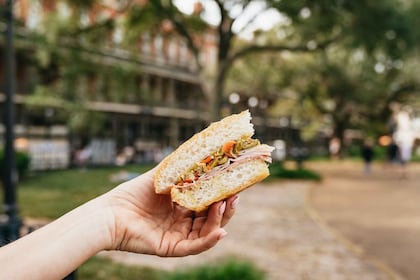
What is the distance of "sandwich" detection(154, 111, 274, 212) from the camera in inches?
86.0

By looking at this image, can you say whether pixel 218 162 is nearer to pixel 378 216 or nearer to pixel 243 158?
pixel 243 158

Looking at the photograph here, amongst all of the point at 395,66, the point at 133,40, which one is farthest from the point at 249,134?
the point at 395,66

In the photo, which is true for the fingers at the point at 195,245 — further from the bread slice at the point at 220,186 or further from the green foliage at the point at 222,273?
the green foliage at the point at 222,273

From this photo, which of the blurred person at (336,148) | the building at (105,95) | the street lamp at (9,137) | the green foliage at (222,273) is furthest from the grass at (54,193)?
the blurred person at (336,148)

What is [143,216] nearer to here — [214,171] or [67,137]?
[214,171]

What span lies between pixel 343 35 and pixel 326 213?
6829 mm

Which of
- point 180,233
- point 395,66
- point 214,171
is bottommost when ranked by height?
point 180,233

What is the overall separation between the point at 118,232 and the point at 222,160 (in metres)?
0.51

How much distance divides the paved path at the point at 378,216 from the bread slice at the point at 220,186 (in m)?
5.27

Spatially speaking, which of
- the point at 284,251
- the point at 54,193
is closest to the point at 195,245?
the point at 284,251

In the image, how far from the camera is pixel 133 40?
19625 millimetres

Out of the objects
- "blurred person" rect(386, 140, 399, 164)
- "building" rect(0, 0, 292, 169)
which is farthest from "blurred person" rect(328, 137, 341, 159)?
"blurred person" rect(386, 140, 399, 164)

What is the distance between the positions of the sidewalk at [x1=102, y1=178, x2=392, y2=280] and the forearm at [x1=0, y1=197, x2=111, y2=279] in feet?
13.7

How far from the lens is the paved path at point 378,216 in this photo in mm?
7961
